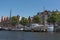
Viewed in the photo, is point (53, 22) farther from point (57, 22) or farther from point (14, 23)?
point (14, 23)

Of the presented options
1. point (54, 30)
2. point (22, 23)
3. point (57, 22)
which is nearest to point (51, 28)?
point (54, 30)

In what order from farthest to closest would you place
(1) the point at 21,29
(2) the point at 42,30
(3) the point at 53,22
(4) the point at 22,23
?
(4) the point at 22,23, (1) the point at 21,29, (3) the point at 53,22, (2) the point at 42,30

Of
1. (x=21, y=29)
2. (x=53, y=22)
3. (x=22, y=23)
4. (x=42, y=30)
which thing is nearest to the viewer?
(x=42, y=30)

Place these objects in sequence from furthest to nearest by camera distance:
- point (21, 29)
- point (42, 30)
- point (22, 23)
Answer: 1. point (22, 23)
2. point (21, 29)
3. point (42, 30)

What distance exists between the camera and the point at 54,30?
118 metres

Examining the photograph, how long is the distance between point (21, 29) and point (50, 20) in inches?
785

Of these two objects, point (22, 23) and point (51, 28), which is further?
point (22, 23)

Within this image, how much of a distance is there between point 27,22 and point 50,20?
34.2 meters

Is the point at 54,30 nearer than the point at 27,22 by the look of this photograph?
Yes

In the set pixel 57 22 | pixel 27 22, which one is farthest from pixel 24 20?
pixel 57 22

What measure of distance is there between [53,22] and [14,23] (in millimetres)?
43850

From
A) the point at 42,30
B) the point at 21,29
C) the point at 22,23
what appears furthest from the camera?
the point at 22,23

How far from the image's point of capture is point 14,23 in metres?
158

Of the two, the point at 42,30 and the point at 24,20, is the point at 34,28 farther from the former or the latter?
the point at 24,20
